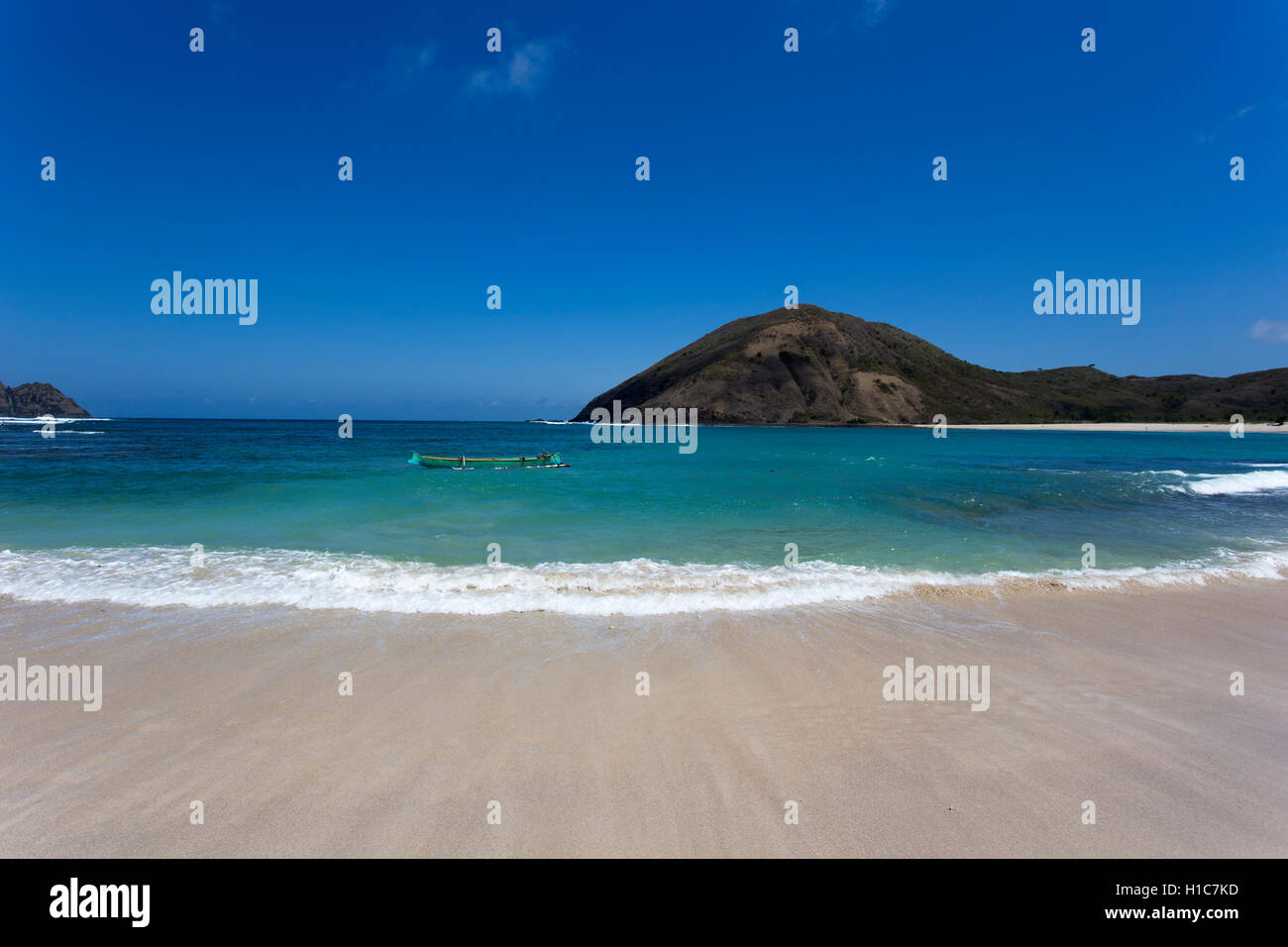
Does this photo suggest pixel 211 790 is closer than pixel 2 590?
Yes

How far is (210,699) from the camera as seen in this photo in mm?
5012

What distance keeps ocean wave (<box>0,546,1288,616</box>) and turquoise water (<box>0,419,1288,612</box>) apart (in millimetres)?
50

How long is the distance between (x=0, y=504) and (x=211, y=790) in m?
21.7

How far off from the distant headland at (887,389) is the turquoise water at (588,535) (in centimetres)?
12032

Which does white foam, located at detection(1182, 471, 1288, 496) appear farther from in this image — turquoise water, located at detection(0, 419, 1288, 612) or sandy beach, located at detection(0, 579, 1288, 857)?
sandy beach, located at detection(0, 579, 1288, 857)

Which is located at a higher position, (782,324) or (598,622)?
(782,324)

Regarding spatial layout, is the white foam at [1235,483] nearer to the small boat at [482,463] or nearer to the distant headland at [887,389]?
the small boat at [482,463]

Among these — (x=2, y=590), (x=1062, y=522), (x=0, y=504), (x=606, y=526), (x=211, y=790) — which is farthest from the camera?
(x=0, y=504)

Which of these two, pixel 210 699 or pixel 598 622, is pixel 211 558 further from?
pixel 598 622

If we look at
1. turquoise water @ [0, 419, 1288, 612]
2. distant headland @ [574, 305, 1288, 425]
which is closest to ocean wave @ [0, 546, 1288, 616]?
turquoise water @ [0, 419, 1288, 612]

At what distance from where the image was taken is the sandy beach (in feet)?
10.8

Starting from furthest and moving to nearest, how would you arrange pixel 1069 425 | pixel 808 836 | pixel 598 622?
pixel 1069 425
pixel 598 622
pixel 808 836

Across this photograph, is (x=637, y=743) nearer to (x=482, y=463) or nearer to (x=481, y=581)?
(x=481, y=581)

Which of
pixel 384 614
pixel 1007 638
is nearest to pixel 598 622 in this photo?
pixel 384 614
